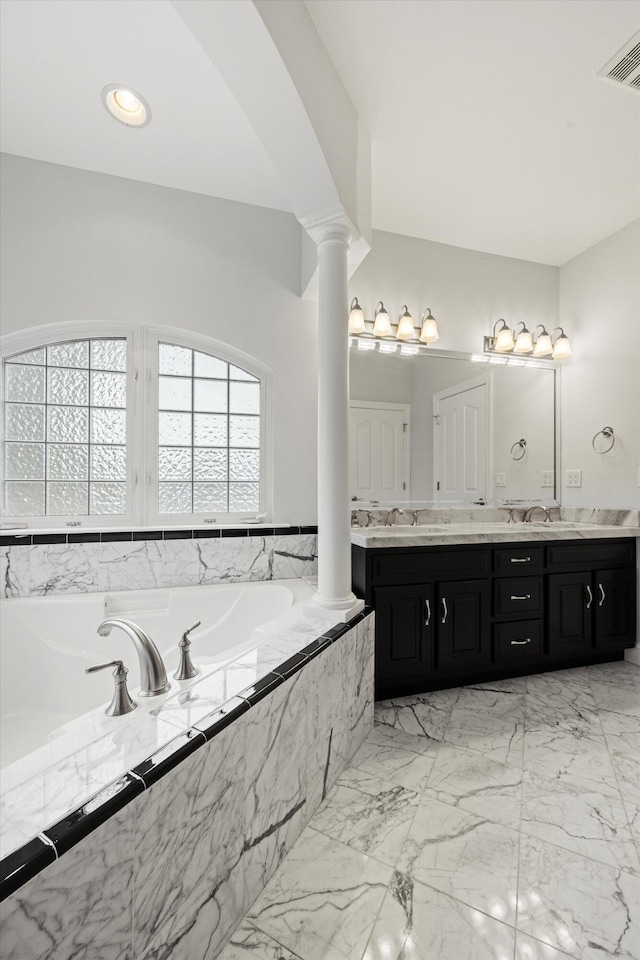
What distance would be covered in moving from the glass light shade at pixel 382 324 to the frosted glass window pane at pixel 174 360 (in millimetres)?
1151

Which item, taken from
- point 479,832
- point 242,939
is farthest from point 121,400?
point 479,832

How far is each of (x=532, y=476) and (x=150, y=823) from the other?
3.14m

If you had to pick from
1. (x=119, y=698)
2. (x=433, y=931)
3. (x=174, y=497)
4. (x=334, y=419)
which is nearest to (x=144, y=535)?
(x=174, y=497)

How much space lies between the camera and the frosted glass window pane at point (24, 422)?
7.84ft

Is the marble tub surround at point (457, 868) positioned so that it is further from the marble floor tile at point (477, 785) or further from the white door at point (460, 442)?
the white door at point (460, 442)

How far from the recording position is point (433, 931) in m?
1.11

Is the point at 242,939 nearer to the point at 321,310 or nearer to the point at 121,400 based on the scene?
the point at 321,310

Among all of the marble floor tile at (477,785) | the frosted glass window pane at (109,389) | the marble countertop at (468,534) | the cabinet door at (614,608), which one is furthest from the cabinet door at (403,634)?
the frosted glass window pane at (109,389)

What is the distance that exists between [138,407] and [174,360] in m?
0.35

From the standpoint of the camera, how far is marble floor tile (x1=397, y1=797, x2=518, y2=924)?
3.93 ft

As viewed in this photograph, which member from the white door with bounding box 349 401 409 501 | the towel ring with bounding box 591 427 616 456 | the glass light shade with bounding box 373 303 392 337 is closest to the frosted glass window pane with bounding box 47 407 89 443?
the white door with bounding box 349 401 409 501

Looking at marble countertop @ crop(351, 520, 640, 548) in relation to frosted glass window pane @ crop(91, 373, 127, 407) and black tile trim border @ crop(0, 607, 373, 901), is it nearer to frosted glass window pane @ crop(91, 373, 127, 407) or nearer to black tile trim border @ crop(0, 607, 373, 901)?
black tile trim border @ crop(0, 607, 373, 901)

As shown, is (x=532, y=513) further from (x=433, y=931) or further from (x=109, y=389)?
(x=109, y=389)

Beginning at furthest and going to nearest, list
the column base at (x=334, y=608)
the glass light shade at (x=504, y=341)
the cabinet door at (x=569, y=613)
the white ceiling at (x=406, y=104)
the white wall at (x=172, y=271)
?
the glass light shade at (x=504, y=341)
the cabinet door at (x=569, y=613)
the white wall at (x=172, y=271)
the column base at (x=334, y=608)
the white ceiling at (x=406, y=104)
